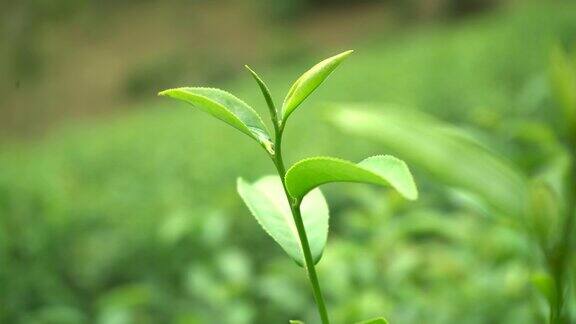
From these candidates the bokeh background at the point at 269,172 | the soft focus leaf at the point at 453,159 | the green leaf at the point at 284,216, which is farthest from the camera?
the bokeh background at the point at 269,172

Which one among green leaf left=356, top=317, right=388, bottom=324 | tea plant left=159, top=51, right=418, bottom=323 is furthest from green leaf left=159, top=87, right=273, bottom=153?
green leaf left=356, top=317, right=388, bottom=324

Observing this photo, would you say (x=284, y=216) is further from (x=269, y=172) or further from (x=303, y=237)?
(x=269, y=172)

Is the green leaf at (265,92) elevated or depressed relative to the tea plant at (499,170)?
elevated

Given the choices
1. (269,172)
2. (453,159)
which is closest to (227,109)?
(453,159)

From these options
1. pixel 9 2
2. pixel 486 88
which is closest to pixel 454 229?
pixel 486 88

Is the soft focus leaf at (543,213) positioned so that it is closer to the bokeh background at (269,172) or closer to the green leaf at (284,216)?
the bokeh background at (269,172)

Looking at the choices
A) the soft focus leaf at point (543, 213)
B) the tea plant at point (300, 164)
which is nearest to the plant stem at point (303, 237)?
the tea plant at point (300, 164)

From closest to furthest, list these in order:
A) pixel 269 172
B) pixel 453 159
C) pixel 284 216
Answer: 1. pixel 453 159
2. pixel 284 216
3. pixel 269 172
